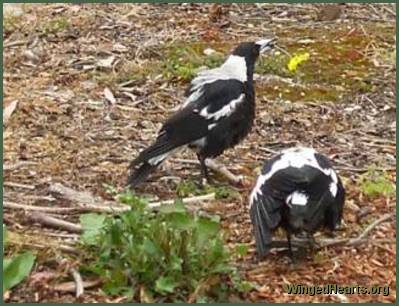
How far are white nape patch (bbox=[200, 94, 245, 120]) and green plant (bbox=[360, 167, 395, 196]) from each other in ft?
2.70

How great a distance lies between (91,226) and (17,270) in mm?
413

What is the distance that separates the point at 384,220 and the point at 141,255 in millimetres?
1516

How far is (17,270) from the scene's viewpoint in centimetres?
406

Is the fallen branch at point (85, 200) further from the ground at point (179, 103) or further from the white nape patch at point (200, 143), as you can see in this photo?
the white nape patch at point (200, 143)

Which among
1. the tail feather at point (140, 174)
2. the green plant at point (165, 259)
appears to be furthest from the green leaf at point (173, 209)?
the tail feather at point (140, 174)

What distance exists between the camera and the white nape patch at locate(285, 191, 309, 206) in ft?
14.4

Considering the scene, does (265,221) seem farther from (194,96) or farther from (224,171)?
(194,96)

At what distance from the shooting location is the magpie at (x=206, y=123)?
18.1ft

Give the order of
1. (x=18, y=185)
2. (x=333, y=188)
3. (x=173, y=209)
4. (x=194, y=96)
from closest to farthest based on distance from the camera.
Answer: (x=173, y=209) < (x=333, y=188) < (x=18, y=185) < (x=194, y=96)

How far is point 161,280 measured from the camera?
3943 mm

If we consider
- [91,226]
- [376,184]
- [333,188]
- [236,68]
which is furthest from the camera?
[236,68]

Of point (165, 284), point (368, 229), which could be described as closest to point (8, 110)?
point (368, 229)

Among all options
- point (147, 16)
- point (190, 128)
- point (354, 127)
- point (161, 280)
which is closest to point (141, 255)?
point (161, 280)

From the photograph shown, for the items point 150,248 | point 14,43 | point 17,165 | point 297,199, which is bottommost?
point 14,43
